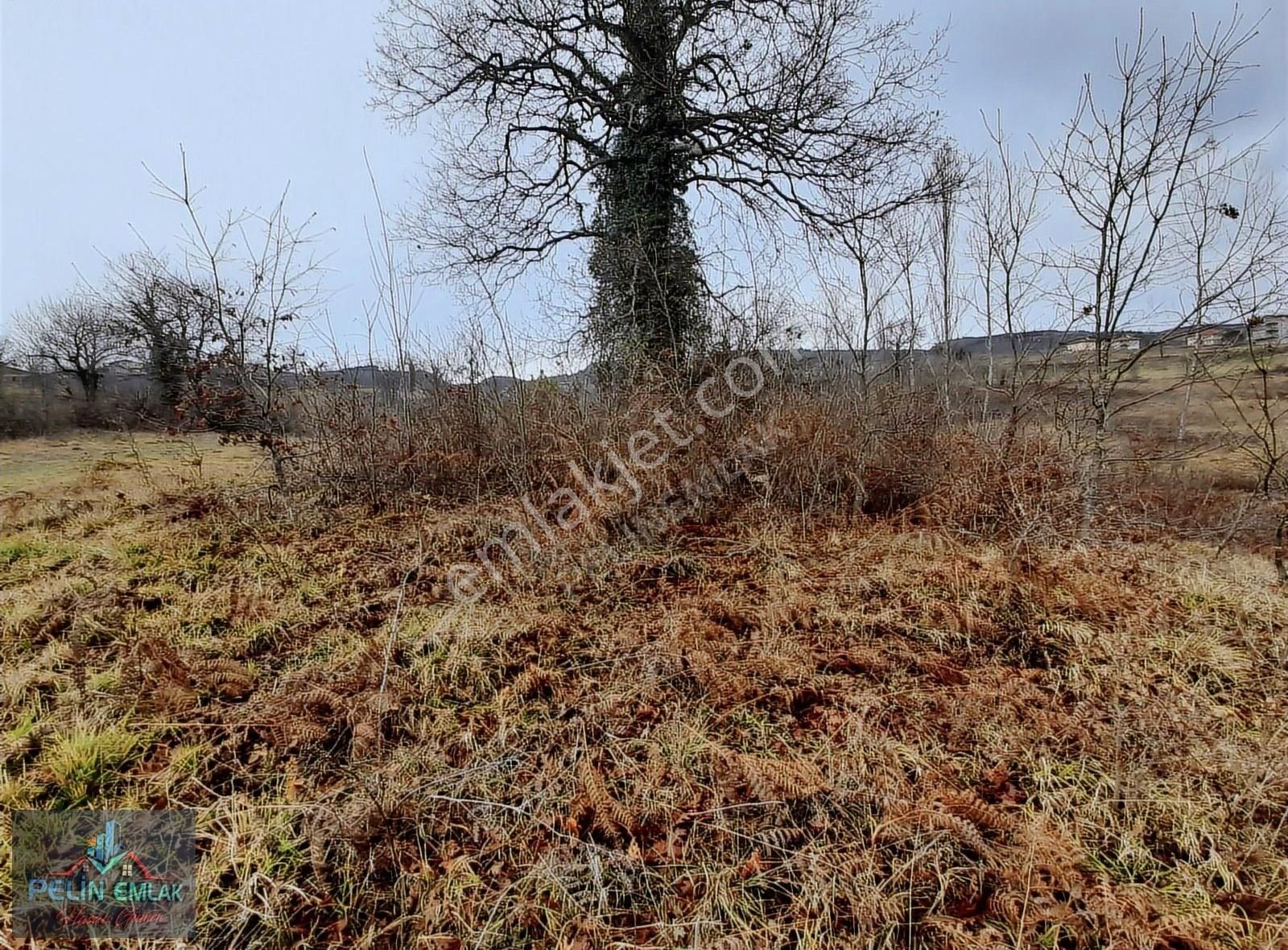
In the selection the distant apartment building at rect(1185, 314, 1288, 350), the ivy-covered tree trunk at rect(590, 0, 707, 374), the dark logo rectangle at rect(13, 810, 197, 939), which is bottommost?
the dark logo rectangle at rect(13, 810, 197, 939)

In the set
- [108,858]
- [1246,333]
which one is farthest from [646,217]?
[108,858]

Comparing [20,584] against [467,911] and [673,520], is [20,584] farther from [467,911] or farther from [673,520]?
[673,520]

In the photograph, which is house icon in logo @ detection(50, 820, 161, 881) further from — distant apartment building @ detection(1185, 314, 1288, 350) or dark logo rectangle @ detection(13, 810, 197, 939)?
distant apartment building @ detection(1185, 314, 1288, 350)

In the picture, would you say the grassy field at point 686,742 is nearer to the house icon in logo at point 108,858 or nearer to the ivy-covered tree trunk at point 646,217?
the house icon in logo at point 108,858

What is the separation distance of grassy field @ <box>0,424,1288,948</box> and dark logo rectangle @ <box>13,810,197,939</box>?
0.05 metres

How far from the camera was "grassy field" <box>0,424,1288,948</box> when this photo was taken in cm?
127

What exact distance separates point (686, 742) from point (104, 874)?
5.60 ft

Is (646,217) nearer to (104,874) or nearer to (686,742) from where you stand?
(686,742)

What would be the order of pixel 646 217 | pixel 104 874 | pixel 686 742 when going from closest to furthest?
pixel 104 874, pixel 686 742, pixel 646 217

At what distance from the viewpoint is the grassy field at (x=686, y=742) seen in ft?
4.17

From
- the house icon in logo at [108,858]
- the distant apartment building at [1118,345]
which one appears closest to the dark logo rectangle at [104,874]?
the house icon in logo at [108,858]

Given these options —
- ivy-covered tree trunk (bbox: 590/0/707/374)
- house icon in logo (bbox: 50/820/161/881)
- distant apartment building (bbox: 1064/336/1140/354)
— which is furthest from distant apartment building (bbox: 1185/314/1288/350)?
house icon in logo (bbox: 50/820/161/881)

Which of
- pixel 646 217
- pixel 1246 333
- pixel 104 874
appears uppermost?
pixel 646 217

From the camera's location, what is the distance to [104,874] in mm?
1365
